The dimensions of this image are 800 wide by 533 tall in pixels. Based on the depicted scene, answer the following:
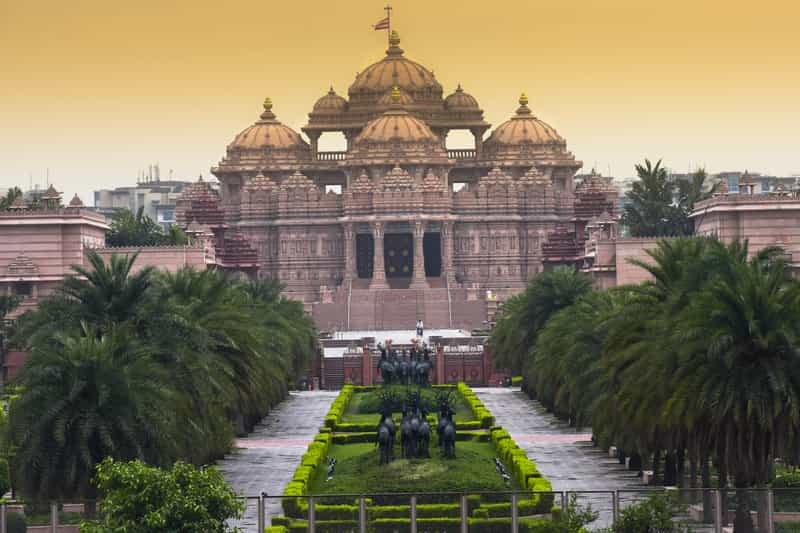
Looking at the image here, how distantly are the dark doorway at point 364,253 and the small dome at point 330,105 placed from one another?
18574 mm

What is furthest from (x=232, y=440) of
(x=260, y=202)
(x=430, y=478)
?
(x=260, y=202)

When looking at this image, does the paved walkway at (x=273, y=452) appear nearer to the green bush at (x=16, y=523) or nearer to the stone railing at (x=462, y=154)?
the green bush at (x=16, y=523)

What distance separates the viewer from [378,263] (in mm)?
164000

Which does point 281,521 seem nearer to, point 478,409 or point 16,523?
point 16,523

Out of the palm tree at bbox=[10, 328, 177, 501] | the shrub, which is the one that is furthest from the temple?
the shrub

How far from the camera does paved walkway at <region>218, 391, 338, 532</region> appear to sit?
189 feet

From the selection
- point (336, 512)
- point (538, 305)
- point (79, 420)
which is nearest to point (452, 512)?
point (336, 512)

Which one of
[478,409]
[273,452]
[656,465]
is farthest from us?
[478,409]

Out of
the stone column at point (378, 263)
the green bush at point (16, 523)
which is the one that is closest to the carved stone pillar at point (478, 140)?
the stone column at point (378, 263)

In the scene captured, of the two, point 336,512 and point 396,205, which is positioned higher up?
point 396,205

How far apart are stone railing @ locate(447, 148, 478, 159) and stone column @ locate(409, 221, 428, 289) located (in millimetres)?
19787

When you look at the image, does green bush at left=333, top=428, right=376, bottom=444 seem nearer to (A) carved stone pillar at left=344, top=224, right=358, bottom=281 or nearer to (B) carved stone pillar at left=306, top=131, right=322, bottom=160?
(A) carved stone pillar at left=344, top=224, right=358, bottom=281

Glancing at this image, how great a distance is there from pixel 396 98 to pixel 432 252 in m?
13.2

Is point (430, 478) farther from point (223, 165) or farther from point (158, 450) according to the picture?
point (223, 165)
